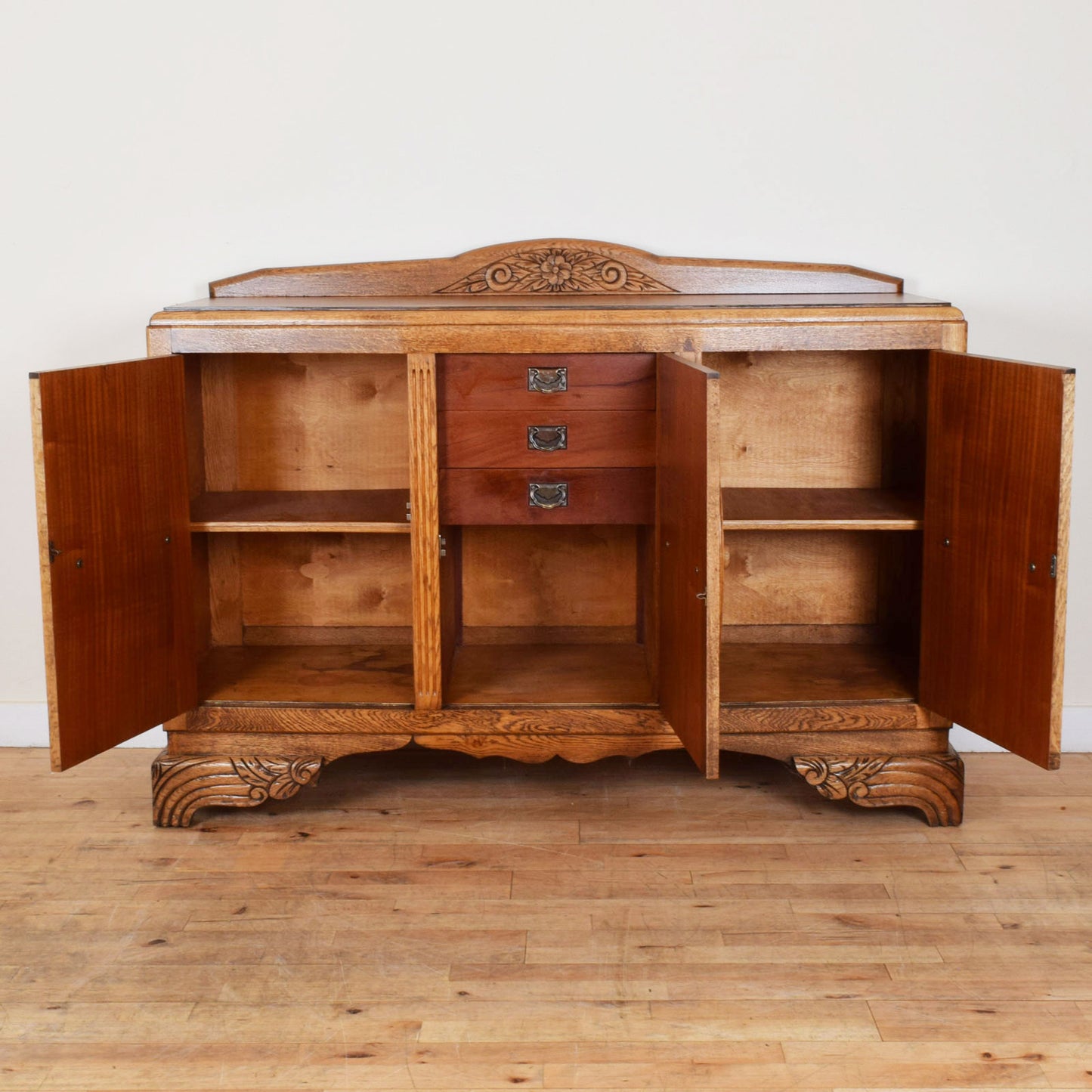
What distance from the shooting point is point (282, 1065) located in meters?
1.97

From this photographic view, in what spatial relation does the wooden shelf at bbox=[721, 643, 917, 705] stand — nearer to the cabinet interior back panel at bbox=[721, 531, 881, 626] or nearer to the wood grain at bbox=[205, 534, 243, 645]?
the cabinet interior back panel at bbox=[721, 531, 881, 626]

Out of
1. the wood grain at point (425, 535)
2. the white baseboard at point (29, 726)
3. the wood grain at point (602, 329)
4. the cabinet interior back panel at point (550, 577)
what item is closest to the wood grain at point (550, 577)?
the cabinet interior back panel at point (550, 577)

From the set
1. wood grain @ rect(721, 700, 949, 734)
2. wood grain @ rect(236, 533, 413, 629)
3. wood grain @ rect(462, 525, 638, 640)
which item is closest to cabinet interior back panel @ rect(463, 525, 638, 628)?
wood grain @ rect(462, 525, 638, 640)

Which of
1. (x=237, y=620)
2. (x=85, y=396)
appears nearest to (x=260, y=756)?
(x=237, y=620)

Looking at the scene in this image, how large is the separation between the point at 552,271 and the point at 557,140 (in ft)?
1.05

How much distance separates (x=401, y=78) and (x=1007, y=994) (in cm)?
234

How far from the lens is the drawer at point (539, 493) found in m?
2.74

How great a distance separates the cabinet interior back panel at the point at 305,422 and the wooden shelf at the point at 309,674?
1.32 ft

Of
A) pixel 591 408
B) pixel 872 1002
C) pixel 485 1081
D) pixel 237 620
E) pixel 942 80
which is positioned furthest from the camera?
pixel 237 620

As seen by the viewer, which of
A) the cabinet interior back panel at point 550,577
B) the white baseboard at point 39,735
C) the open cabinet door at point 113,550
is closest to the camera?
the open cabinet door at point 113,550

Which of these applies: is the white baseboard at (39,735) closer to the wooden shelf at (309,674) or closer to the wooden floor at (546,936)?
the wooden floor at (546,936)

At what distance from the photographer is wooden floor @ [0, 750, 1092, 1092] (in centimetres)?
199

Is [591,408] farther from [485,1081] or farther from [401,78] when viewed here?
[485,1081]

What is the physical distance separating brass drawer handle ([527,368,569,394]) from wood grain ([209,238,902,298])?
0.44 meters
